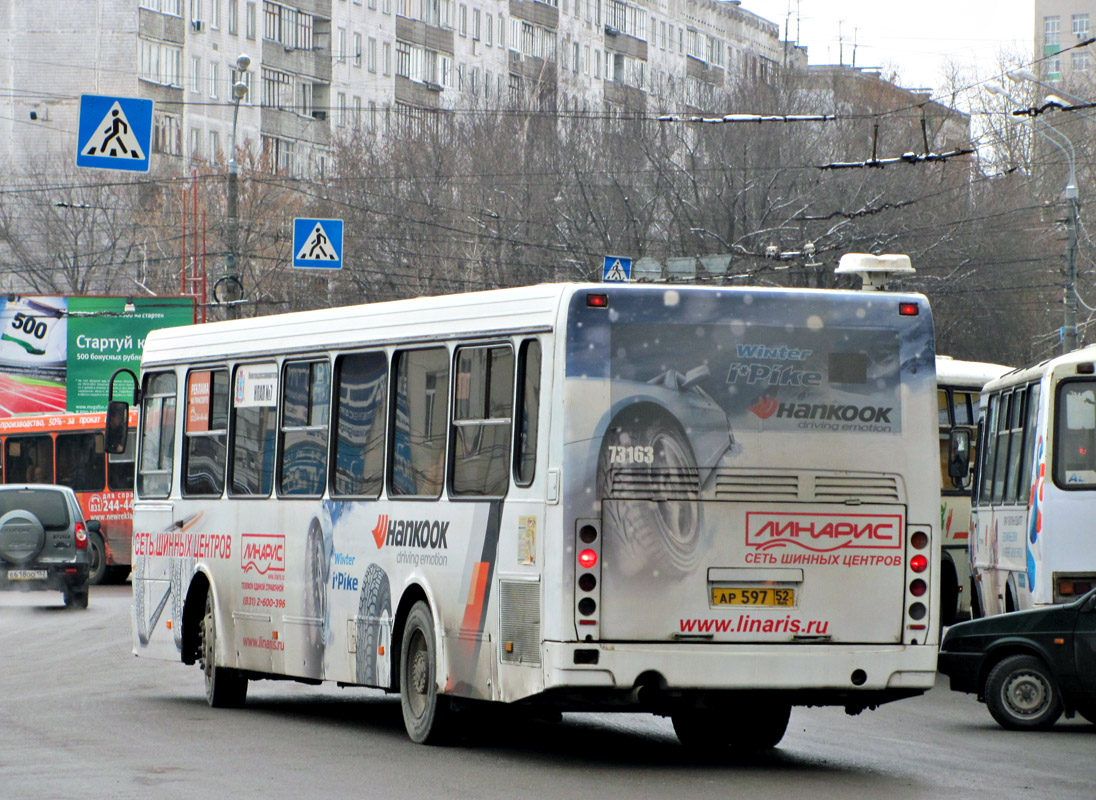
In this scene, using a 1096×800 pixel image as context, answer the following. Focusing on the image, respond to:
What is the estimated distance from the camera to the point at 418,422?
12.3 metres

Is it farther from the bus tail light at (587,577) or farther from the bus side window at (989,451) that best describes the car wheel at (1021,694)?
the bus side window at (989,451)

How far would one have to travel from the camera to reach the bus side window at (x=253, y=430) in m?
14.1

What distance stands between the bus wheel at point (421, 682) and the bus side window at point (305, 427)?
5.22ft

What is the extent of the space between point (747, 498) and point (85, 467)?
28138 mm

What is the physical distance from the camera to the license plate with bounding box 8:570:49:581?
94.0ft

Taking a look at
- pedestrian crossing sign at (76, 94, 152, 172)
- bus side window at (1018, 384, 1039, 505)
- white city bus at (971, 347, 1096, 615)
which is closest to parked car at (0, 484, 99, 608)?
pedestrian crossing sign at (76, 94, 152, 172)

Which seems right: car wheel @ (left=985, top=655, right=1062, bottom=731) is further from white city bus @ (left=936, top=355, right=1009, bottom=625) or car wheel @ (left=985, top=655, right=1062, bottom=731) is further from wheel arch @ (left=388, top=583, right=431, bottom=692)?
white city bus @ (left=936, top=355, right=1009, bottom=625)

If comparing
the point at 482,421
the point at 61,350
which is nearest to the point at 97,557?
the point at 61,350

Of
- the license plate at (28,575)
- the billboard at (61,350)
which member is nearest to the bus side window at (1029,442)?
the license plate at (28,575)

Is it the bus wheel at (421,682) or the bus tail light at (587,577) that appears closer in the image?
the bus tail light at (587,577)

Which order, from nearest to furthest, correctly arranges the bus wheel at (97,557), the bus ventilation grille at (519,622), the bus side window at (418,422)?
1. the bus ventilation grille at (519,622)
2. the bus side window at (418,422)
3. the bus wheel at (97,557)

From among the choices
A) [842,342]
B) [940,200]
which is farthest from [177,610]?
[940,200]

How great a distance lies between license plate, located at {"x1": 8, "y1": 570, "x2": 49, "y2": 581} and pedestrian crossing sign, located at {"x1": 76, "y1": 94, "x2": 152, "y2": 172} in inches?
310

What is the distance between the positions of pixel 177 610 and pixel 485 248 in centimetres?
4775
